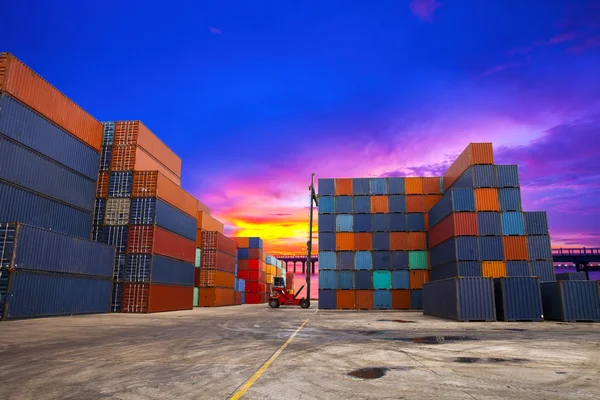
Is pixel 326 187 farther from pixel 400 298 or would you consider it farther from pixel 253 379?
pixel 253 379

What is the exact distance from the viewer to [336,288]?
42.0m

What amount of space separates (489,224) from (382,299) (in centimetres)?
1384

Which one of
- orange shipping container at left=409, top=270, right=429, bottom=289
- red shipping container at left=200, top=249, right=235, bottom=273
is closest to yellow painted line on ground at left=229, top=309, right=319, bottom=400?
orange shipping container at left=409, top=270, right=429, bottom=289

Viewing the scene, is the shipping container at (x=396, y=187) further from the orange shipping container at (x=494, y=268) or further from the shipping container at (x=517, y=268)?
the shipping container at (x=517, y=268)

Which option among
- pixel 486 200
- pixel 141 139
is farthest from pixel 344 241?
pixel 141 139

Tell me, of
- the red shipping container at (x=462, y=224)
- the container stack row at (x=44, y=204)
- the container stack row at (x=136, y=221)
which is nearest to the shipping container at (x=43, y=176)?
the container stack row at (x=44, y=204)

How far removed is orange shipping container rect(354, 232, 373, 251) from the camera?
42656 mm

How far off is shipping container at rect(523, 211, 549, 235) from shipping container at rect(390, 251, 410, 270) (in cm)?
1212

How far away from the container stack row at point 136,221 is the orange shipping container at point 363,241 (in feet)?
63.1

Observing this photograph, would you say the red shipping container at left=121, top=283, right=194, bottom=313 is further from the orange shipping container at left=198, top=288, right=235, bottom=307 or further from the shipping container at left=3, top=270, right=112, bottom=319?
the orange shipping container at left=198, top=288, right=235, bottom=307

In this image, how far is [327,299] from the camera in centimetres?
4209

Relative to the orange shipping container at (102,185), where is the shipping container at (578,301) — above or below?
below

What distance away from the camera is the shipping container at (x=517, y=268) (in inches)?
1283

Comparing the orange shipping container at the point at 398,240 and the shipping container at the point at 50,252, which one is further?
the orange shipping container at the point at 398,240
